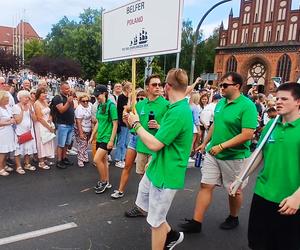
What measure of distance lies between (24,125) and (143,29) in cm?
391

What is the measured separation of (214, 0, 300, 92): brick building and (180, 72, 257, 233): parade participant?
142ft

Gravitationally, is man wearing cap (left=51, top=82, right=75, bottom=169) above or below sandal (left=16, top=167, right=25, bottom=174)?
above

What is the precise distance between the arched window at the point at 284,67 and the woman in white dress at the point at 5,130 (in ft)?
146

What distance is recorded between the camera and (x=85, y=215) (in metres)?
4.42

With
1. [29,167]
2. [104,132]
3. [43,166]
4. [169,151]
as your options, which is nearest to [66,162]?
[43,166]

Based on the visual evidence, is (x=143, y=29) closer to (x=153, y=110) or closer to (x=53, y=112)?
(x=153, y=110)

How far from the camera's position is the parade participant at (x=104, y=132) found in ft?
16.7

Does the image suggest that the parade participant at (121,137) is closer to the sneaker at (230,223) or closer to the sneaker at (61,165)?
the sneaker at (61,165)

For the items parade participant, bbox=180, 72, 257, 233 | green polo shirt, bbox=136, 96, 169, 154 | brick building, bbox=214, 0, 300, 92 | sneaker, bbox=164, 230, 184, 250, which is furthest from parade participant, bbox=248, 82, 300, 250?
brick building, bbox=214, 0, 300, 92

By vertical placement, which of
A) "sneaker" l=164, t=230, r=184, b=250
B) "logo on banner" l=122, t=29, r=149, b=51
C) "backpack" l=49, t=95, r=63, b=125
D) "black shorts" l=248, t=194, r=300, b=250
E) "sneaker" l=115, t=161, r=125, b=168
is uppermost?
"logo on banner" l=122, t=29, r=149, b=51

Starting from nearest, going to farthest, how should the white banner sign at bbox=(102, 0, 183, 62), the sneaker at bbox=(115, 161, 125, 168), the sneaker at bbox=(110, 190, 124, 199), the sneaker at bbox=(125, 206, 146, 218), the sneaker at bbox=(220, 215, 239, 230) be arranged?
1. the white banner sign at bbox=(102, 0, 183, 62)
2. the sneaker at bbox=(220, 215, 239, 230)
3. the sneaker at bbox=(125, 206, 146, 218)
4. the sneaker at bbox=(110, 190, 124, 199)
5. the sneaker at bbox=(115, 161, 125, 168)

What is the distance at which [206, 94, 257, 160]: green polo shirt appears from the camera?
373 centimetres

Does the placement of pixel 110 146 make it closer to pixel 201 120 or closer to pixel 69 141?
pixel 69 141

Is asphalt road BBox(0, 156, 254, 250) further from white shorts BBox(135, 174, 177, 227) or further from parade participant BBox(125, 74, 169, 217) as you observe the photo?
white shorts BBox(135, 174, 177, 227)
